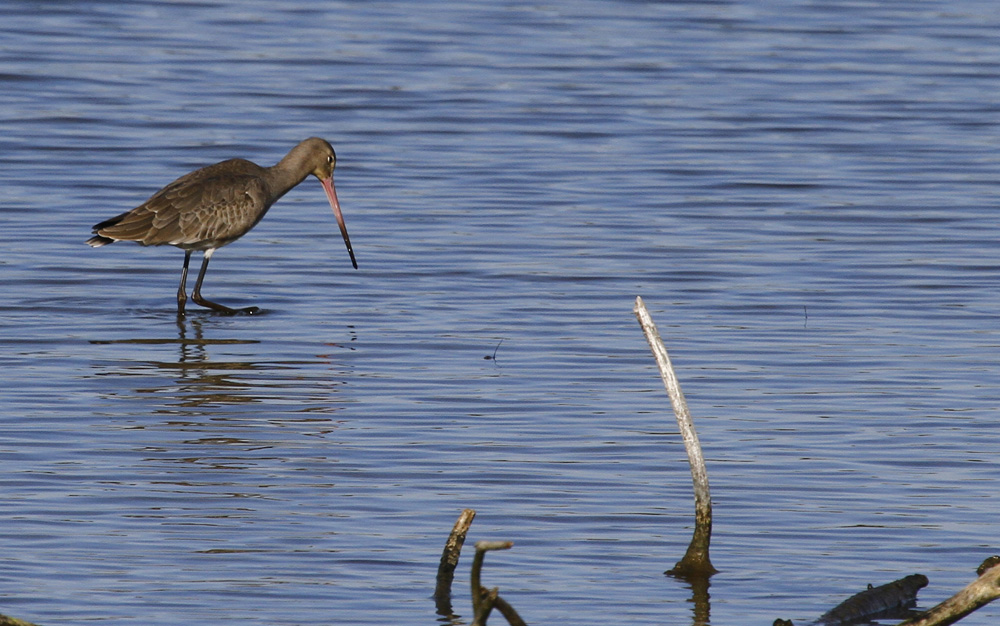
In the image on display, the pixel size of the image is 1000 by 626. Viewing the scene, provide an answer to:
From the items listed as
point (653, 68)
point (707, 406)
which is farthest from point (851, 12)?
point (707, 406)

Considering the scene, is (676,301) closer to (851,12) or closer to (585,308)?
(585,308)

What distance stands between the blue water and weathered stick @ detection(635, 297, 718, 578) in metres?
0.10

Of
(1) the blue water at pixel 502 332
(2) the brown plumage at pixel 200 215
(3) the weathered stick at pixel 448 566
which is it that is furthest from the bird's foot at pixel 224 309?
(3) the weathered stick at pixel 448 566

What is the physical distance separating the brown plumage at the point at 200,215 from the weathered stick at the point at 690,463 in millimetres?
5184

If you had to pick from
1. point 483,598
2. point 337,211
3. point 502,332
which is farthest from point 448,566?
point 337,211

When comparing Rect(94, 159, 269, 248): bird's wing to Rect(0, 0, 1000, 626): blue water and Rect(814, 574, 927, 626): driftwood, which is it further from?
Rect(814, 574, 927, 626): driftwood

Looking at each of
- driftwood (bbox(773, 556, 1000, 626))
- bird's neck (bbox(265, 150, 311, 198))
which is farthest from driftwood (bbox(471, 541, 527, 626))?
bird's neck (bbox(265, 150, 311, 198))

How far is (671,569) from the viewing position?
615cm

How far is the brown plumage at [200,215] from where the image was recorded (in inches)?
432

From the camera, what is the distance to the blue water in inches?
246

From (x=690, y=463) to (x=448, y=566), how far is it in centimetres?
79

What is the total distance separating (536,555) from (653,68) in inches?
556

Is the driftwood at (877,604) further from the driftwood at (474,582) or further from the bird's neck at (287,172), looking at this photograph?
the bird's neck at (287,172)

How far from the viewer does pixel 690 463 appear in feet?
18.1
